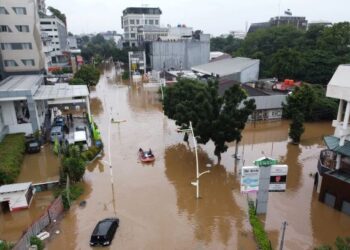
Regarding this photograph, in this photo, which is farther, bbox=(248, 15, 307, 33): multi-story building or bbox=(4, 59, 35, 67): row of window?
bbox=(248, 15, 307, 33): multi-story building

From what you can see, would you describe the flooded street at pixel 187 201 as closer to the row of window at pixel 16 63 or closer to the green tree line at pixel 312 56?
the row of window at pixel 16 63

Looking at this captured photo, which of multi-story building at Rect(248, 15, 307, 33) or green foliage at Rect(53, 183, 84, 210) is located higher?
multi-story building at Rect(248, 15, 307, 33)

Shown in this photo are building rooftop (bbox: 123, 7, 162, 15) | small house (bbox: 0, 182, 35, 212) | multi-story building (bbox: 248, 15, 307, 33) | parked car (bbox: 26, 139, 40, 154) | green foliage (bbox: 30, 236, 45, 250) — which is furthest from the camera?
multi-story building (bbox: 248, 15, 307, 33)

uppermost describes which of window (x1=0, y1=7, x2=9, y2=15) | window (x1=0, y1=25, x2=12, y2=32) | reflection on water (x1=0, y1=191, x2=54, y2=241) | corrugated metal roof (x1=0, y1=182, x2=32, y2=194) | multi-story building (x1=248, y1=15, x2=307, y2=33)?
multi-story building (x1=248, y1=15, x2=307, y2=33)

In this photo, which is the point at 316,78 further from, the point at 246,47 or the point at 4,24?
the point at 4,24

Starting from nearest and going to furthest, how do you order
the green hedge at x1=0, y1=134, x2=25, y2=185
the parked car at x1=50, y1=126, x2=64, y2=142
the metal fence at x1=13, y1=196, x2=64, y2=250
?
the metal fence at x1=13, y1=196, x2=64, y2=250
the green hedge at x1=0, y1=134, x2=25, y2=185
the parked car at x1=50, y1=126, x2=64, y2=142

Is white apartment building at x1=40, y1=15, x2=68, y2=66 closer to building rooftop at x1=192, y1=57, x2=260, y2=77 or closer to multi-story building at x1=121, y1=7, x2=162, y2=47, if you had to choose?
multi-story building at x1=121, y1=7, x2=162, y2=47

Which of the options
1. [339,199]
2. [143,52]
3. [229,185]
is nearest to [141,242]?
[229,185]

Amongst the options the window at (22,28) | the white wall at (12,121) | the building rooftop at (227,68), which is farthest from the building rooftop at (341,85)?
the window at (22,28)

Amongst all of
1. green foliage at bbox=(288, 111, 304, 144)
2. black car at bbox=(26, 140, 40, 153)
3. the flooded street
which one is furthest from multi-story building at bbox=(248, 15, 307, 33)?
black car at bbox=(26, 140, 40, 153)

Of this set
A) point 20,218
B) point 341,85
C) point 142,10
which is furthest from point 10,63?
point 142,10
